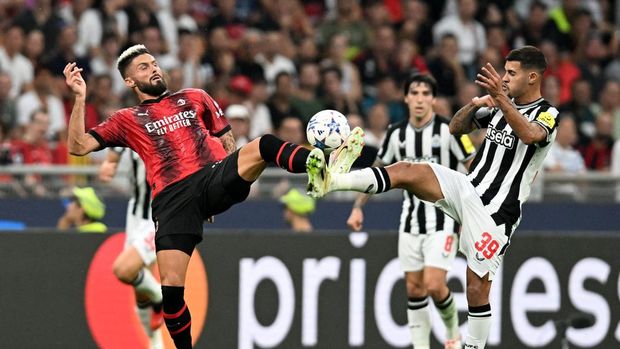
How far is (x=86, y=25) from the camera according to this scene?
1770 centimetres

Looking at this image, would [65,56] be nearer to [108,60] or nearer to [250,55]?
[108,60]

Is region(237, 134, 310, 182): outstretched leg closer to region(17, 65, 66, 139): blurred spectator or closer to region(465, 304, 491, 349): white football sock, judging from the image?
region(465, 304, 491, 349): white football sock

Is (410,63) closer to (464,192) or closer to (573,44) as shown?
(573,44)

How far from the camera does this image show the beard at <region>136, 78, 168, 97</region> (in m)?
11.0

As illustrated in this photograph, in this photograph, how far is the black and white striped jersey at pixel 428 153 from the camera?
12461 millimetres

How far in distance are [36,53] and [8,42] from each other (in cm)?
36

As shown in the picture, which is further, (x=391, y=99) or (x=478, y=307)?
(x=391, y=99)

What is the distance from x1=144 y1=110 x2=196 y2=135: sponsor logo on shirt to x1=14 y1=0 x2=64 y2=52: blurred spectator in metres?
7.00

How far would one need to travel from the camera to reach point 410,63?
62.7ft

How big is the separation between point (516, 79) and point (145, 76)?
290 cm

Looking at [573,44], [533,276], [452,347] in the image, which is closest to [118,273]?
[452,347]

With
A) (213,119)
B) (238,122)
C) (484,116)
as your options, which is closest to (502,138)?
(484,116)

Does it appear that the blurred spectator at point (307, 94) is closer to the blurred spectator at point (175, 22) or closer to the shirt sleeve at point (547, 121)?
the blurred spectator at point (175, 22)

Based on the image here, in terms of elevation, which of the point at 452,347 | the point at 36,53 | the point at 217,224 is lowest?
the point at 452,347
